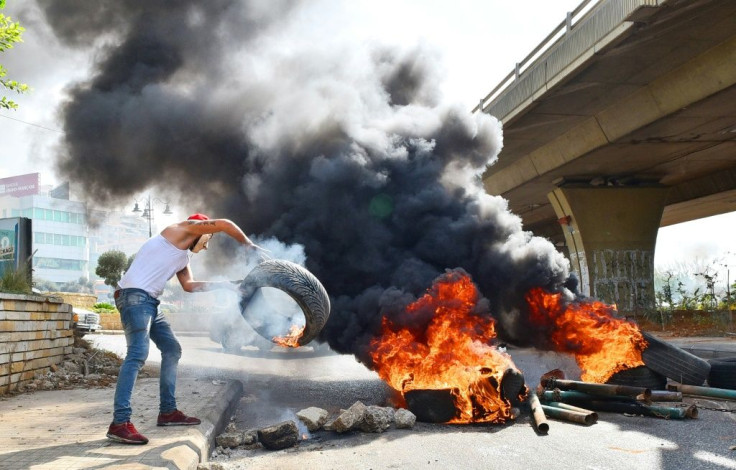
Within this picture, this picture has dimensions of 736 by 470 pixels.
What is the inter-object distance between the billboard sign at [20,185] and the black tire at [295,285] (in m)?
114

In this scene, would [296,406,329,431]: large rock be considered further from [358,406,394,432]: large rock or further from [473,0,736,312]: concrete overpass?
[473,0,736,312]: concrete overpass

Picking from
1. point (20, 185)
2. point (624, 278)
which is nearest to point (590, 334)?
point (624, 278)

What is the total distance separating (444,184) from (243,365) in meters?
5.86

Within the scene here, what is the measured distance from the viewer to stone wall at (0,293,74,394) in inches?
298

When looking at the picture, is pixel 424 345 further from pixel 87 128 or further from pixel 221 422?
pixel 87 128

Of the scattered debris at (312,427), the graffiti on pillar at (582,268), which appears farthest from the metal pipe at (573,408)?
the graffiti on pillar at (582,268)

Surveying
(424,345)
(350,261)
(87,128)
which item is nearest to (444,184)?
(350,261)

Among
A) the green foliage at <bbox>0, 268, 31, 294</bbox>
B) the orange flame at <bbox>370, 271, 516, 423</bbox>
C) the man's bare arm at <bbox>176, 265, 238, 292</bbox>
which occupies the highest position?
the green foliage at <bbox>0, 268, 31, 294</bbox>

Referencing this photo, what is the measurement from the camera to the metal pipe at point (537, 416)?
5934 mm

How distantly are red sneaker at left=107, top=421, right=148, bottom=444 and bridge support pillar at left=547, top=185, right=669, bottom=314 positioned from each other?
19975 millimetres

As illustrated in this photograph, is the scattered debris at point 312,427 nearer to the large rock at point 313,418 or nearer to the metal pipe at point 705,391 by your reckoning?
the large rock at point 313,418

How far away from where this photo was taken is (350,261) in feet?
31.4

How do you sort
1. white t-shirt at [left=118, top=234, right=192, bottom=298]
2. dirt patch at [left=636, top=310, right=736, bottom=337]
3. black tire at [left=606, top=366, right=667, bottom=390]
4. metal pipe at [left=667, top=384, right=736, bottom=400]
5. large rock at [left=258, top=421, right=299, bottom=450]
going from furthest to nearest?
dirt patch at [left=636, top=310, right=736, bottom=337]
black tire at [left=606, top=366, right=667, bottom=390]
metal pipe at [left=667, top=384, right=736, bottom=400]
large rock at [left=258, top=421, right=299, bottom=450]
white t-shirt at [left=118, top=234, right=192, bottom=298]

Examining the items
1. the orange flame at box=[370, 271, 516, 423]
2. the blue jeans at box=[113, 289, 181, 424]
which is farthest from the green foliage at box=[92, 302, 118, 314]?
the blue jeans at box=[113, 289, 181, 424]
